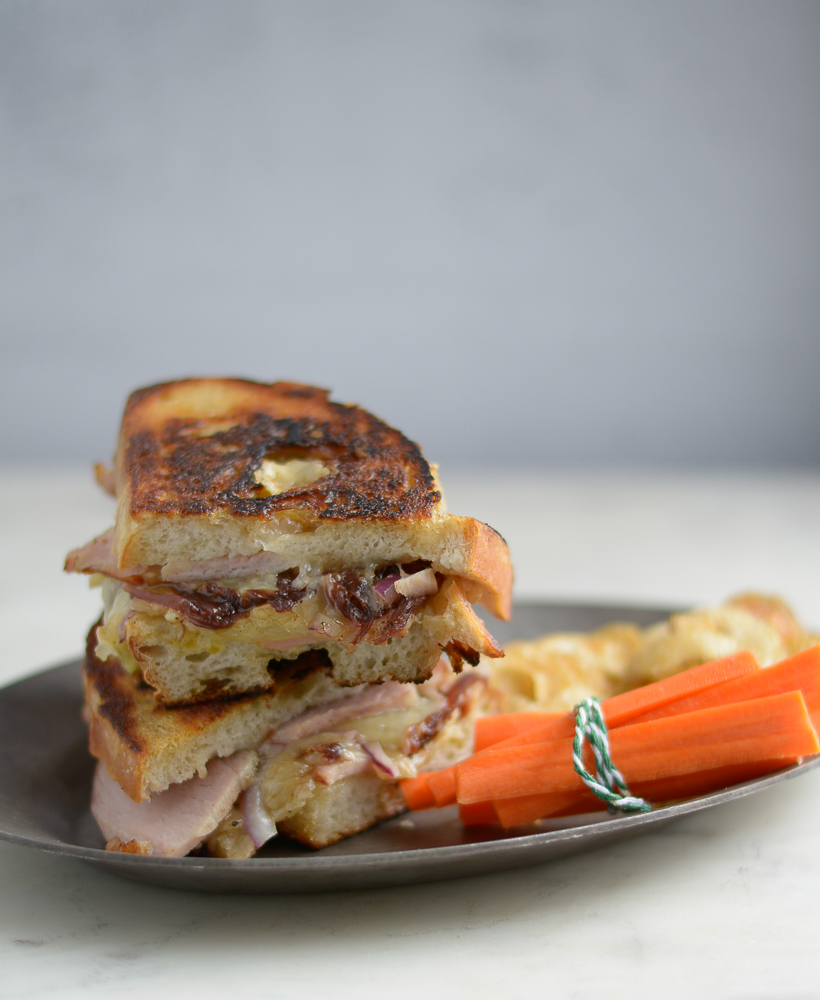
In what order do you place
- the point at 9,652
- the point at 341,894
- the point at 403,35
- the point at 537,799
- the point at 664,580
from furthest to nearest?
the point at 403,35 → the point at 664,580 → the point at 9,652 → the point at 537,799 → the point at 341,894

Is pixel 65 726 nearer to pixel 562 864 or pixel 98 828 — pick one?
pixel 98 828

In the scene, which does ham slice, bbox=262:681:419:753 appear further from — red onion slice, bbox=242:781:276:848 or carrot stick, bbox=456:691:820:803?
carrot stick, bbox=456:691:820:803

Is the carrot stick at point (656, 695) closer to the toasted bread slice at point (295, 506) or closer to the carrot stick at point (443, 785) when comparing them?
the carrot stick at point (443, 785)

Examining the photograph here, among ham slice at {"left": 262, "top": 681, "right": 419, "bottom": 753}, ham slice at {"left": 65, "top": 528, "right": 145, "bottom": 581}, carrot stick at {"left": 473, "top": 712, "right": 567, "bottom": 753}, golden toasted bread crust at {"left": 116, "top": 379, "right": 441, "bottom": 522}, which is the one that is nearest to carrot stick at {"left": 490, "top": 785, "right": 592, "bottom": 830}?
carrot stick at {"left": 473, "top": 712, "right": 567, "bottom": 753}

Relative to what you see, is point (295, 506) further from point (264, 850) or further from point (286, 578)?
point (264, 850)

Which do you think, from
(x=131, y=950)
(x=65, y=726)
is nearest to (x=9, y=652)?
(x=65, y=726)

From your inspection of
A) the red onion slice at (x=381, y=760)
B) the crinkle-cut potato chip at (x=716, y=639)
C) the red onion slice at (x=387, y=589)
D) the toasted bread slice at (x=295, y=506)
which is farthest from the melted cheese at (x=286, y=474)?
the crinkle-cut potato chip at (x=716, y=639)

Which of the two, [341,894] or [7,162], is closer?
[341,894]
